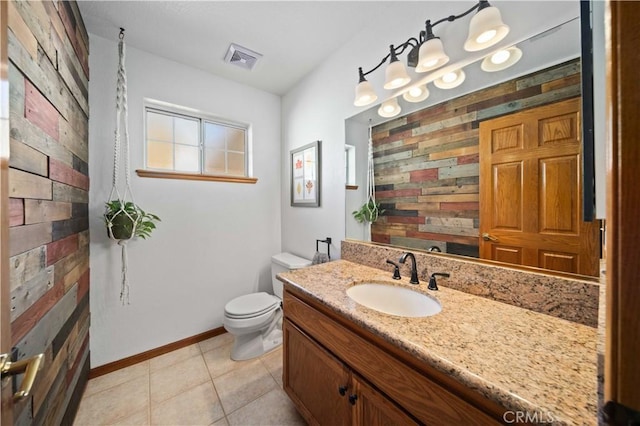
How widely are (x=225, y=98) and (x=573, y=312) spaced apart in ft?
9.00

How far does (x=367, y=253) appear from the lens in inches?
63.0

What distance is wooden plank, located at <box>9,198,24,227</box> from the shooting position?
75 centimetres

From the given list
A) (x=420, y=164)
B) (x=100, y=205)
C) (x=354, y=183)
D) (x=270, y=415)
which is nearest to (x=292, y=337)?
(x=270, y=415)

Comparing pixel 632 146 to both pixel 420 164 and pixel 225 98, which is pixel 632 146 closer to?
pixel 420 164

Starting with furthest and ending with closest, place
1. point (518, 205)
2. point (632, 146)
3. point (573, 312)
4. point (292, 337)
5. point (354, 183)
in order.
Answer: point (354, 183) < point (292, 337) < point (518, 205) < point (573, 312) < point (632, 146)

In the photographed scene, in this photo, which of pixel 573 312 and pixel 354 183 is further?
pixel 354 183

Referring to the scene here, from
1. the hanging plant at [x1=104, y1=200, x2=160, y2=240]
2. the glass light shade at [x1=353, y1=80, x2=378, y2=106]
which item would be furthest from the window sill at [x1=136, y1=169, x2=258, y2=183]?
the glass light shade at [x1=353, y1=80, x2=378, y2=106]

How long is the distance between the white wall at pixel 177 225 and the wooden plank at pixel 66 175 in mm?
150

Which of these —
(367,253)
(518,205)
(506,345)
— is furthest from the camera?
(367,253)

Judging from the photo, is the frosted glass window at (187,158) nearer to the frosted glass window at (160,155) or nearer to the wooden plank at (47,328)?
the frosted glass window at (160,155)

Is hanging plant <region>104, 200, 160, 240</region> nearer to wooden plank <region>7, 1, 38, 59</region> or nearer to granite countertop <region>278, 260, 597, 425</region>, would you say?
wooden plank <region>7, 1, 38, 59</region>

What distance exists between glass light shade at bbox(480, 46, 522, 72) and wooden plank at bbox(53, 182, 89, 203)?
7.02 ft

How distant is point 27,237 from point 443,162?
184 cm

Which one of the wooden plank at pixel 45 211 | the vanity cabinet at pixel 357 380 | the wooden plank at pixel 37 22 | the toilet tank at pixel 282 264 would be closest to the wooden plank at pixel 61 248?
the wooden plank at pixel 45 211
